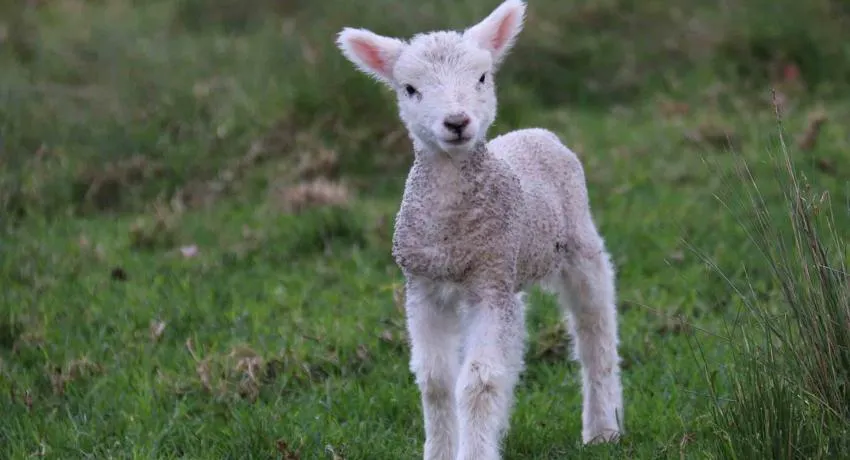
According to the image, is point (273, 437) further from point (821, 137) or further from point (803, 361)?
point (821, 137)

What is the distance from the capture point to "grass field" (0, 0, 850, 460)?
5.64 metres

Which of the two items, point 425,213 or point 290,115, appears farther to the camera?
point 290,115

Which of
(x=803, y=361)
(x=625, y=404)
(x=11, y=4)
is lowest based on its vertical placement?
(x=11, y=4)

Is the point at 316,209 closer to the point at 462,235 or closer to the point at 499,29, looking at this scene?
the point at 499,29

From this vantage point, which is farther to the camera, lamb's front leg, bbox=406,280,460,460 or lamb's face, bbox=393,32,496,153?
lamb's front leg, bbox=406,280,460,460

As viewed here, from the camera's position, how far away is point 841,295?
4.30 metres

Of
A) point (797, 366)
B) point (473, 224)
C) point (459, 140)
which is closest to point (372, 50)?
point (459, 140)

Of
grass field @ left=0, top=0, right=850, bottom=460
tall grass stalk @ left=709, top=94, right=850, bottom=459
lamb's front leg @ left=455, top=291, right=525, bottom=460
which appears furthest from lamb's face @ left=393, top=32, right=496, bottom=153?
tall grass stalk @ left=709, top=94, right=850, bottom=459

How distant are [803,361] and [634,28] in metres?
8.41

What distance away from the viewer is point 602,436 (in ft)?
17.5

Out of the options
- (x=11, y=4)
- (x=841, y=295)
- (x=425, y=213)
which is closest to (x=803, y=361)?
(x=841, y=295)

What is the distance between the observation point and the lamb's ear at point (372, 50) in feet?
16.4

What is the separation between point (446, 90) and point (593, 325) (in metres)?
1.41

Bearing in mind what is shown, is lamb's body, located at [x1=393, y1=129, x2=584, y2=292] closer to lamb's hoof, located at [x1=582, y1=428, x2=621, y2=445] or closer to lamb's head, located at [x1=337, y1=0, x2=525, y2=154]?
lamb's head, located at [x1=337, y1=0, x2=525, y2=154]
